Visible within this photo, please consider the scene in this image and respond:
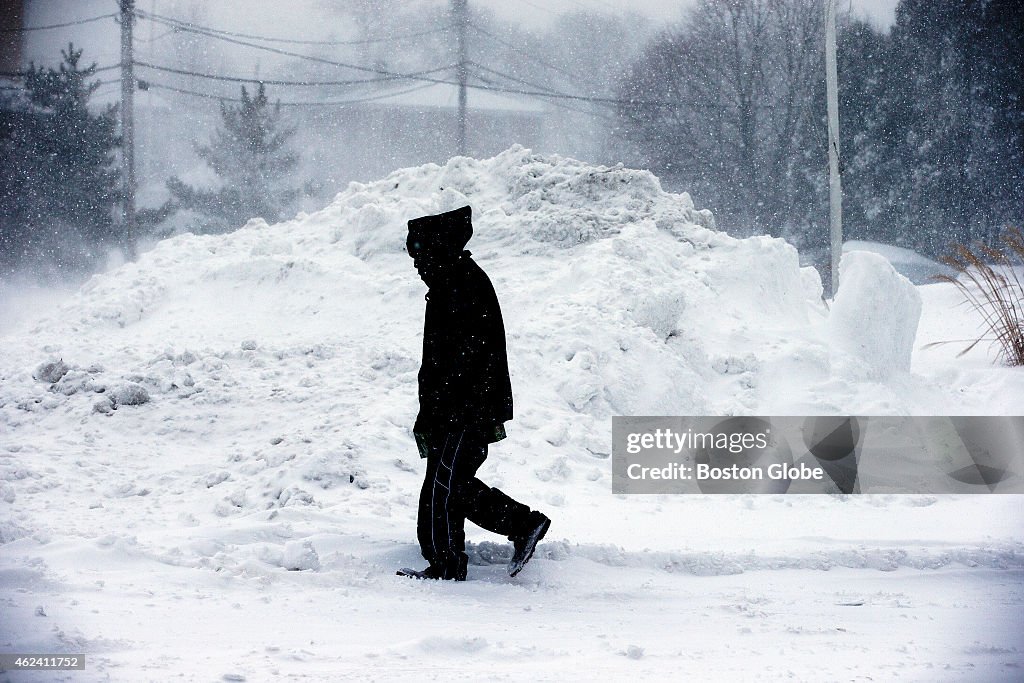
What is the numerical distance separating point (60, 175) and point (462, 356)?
1240 cm

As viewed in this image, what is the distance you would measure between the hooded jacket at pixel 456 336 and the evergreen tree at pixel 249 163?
12.0 meters

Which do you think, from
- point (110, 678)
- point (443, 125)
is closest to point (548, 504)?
point (110, 678)

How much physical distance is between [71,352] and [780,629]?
19.7 feet

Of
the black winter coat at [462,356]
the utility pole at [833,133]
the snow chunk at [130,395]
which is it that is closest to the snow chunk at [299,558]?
the black winter coat at [462,356]

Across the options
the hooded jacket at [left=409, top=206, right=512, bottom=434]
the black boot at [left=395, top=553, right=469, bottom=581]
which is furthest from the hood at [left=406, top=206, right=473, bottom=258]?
the black boot at [left=395, top=553, right=469, bottom=581]

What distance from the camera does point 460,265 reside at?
299 centimetres

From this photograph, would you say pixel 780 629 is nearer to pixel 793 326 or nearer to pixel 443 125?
pixel 793 326

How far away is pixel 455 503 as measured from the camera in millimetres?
3062

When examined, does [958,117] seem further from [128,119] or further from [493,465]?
[128,119]

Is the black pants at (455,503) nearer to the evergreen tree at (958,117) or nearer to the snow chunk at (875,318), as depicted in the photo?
the snow chunk at (875,318)

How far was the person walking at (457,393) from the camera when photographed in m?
2.97

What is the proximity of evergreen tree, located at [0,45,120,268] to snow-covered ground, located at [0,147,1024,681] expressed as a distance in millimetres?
4727

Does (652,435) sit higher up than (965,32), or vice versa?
(965,32)

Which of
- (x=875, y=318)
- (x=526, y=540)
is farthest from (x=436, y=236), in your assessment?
(x=875, y=318)
